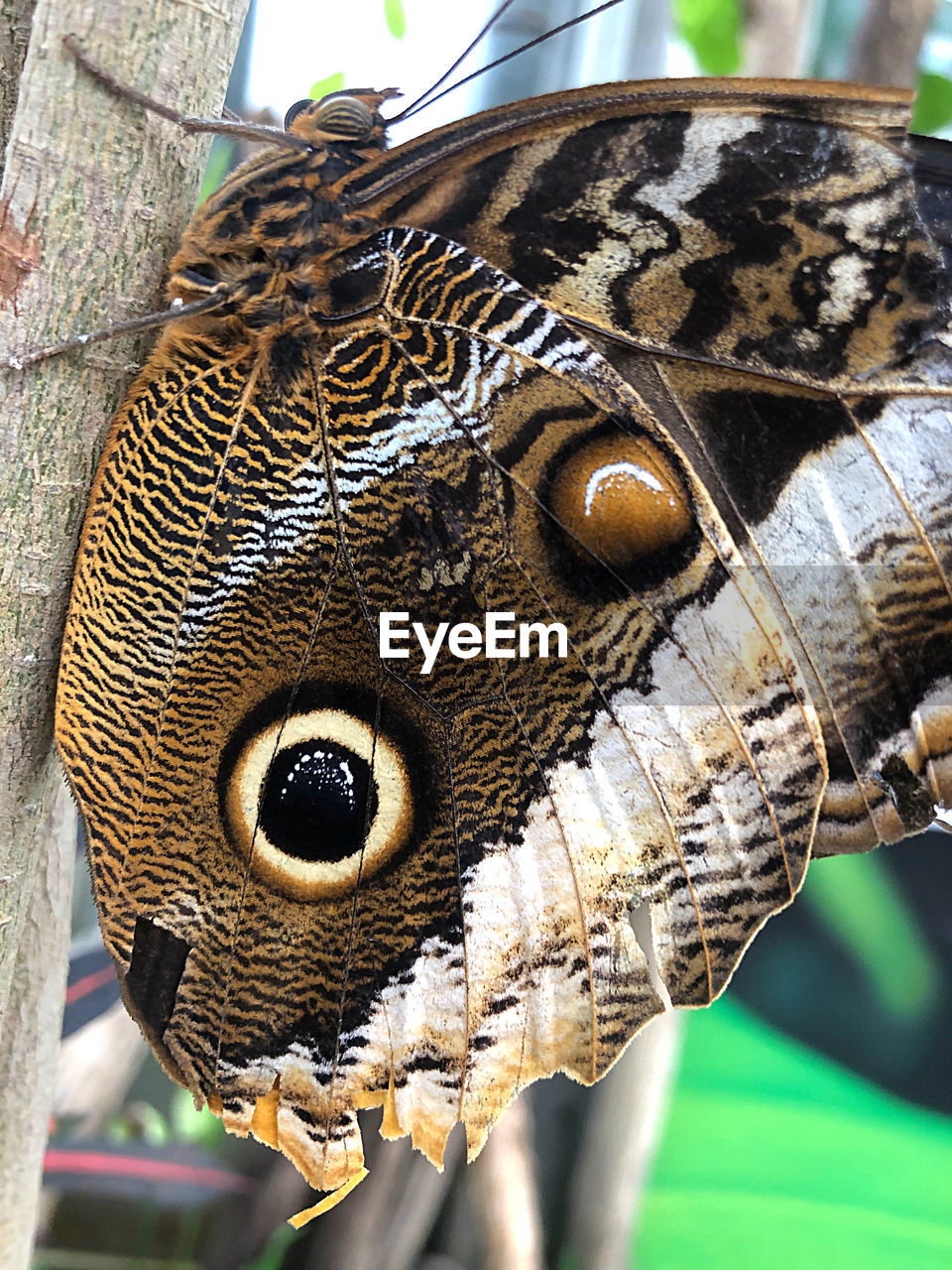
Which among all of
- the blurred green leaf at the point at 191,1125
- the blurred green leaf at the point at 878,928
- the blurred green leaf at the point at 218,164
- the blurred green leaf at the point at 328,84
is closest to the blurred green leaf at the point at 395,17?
the blurred green leaf at the point at 328,84

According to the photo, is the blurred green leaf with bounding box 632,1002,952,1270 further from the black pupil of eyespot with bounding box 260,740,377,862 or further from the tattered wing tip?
the black pupil of eyespot with bounding box 260,740,377,862

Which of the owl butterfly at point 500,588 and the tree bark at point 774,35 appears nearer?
the owl butterfly at point 500,588

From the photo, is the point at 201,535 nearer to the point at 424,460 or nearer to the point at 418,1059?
the point at 424,460

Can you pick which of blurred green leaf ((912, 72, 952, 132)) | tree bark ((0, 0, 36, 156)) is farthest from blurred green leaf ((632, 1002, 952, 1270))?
tree bark ((0, 0, 36, 156))

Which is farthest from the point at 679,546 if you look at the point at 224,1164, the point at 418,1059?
the point at 224,1164

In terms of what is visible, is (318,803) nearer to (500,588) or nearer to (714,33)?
(500,588)

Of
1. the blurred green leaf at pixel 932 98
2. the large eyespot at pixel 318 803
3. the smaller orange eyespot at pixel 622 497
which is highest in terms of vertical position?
the blurred green leaf at pixel 932 98

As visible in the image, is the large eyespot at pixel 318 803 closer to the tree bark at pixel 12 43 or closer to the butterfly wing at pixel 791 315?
the butterfly wing at pixel 791 315
